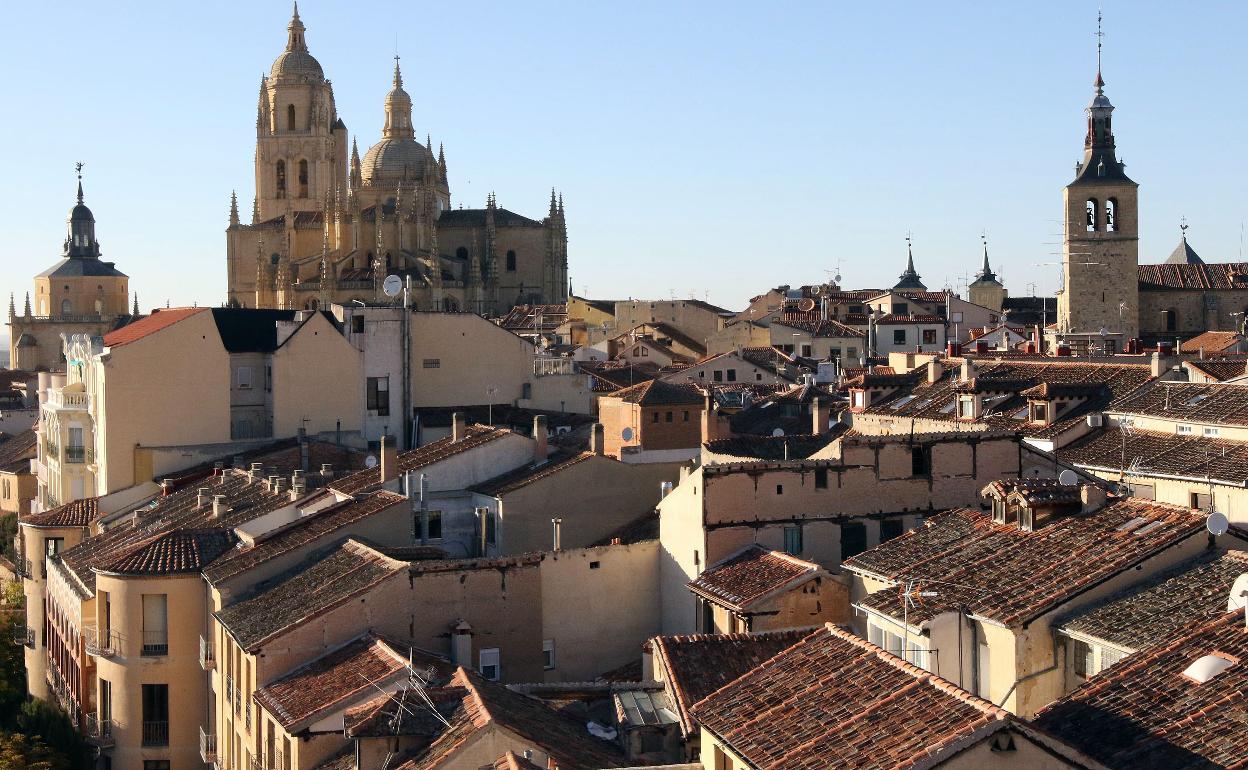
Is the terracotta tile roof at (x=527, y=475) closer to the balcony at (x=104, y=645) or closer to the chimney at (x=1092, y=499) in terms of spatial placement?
the balcony at (x=104, y=645)

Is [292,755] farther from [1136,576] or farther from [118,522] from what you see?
[118,522]

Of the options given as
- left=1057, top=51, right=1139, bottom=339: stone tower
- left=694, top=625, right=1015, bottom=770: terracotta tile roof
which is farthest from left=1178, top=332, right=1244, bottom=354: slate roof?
left=694, top=625, right=1015, bottom=770: terracotta tile roof

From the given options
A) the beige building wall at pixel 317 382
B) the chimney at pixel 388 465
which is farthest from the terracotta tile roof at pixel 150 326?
the chimney at pixel 388 465

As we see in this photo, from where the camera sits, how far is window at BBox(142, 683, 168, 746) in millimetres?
29297

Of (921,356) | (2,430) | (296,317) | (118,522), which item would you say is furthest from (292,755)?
(2,430)

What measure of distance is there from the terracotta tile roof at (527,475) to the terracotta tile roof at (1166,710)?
49.6 ft

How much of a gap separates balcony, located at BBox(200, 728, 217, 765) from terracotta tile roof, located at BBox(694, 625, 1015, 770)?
14.2m

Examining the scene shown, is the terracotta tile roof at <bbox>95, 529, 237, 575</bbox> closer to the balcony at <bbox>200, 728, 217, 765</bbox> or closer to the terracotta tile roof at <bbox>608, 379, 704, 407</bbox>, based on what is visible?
the balcony at <bbox>200, 728, 217, 765</bbox>

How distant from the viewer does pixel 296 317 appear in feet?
159

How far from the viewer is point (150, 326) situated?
47.8 meters

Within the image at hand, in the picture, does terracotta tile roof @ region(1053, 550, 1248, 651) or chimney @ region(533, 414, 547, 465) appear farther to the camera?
chimney @ region(533, 414, 547, 465)

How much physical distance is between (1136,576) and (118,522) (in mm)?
25379

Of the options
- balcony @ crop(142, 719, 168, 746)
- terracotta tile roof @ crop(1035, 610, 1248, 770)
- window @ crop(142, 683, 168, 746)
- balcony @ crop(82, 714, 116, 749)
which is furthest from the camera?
balcony @ crop(82, 714, 116, 749)

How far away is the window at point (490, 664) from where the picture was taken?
24625 mm
